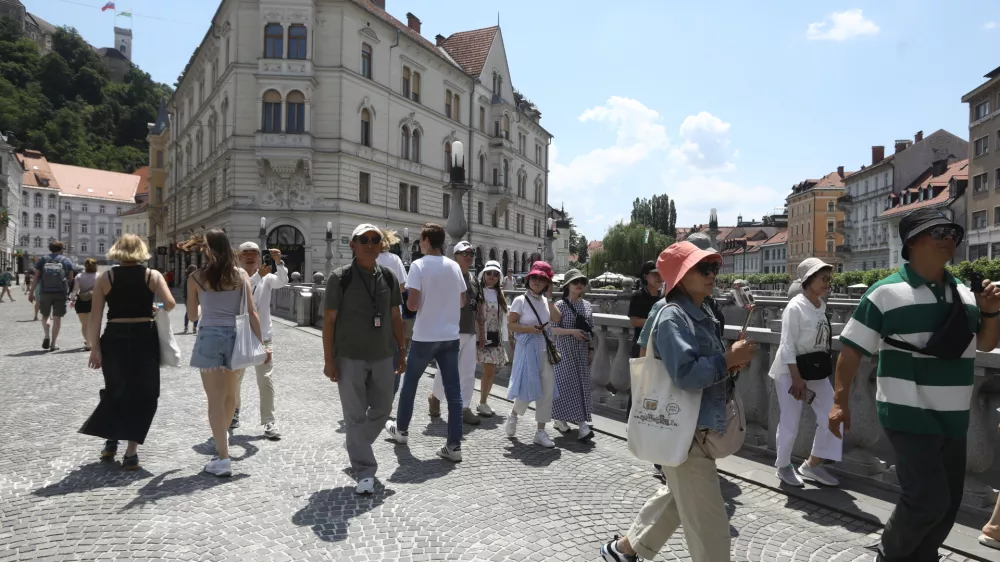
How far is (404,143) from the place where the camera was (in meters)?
39.7

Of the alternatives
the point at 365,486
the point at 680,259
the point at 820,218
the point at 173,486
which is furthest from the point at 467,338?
the point at 820,218

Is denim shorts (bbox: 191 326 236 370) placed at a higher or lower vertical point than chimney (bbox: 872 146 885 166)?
lower

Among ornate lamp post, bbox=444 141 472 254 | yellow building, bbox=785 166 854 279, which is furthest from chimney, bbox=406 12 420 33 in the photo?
yellow building, bbox=785 166 854 279

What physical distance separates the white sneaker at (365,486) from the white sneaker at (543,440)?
192 centimetres

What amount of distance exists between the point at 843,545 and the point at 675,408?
6.30 ft

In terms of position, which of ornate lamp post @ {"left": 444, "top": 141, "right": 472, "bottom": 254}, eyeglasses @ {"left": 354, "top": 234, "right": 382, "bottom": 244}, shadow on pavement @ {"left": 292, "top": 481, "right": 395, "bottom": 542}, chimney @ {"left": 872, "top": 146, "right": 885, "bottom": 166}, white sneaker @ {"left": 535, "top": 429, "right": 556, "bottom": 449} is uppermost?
chimney @ {"left": 872, "top": 146, "right": 885, "bottom": 166}

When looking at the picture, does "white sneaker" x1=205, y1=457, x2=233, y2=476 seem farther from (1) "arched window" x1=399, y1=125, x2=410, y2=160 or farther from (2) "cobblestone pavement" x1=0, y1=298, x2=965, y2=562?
(1) "arched window" x1=399, y1=125, x2=410, y2=160

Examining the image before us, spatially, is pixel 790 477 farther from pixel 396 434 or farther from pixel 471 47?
pixel 471 47

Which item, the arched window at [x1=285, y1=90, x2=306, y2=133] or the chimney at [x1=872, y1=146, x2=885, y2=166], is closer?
the arched window at [x1=285, y1=90, x2=306, y2=133]

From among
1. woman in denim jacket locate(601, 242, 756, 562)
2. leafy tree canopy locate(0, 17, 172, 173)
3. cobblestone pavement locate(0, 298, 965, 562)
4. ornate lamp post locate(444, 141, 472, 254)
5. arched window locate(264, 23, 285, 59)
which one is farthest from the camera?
leafy tree canopy locate(0, 17, 172, 173)

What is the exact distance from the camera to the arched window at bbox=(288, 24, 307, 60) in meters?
33.0

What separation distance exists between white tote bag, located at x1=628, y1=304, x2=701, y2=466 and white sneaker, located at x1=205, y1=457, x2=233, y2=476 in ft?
11.1

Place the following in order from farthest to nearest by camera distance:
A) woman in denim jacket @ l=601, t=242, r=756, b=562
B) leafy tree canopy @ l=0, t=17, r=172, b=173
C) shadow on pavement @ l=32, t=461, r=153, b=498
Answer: leafy tree canopy @ l=0, t=17, r=172, b=173, shadow on pavement @ l=32, t=461, r=153, b=498, woman in denim jacket @ l=601, t=242, r=756, b=562

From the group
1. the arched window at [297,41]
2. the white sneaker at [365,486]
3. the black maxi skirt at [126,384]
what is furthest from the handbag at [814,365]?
the arched window at [297,41]
